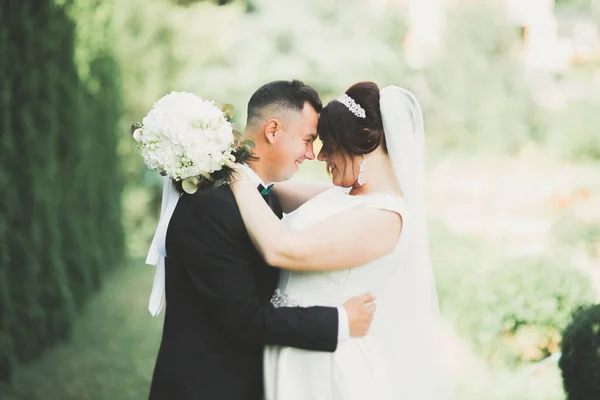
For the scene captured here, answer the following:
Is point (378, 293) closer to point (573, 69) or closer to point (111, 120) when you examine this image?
point (111, 120)

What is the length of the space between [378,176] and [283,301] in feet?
1.96

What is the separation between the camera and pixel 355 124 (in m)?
2.84

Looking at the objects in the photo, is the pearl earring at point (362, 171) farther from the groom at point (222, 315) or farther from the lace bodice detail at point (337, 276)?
the groom at point (222, 315)

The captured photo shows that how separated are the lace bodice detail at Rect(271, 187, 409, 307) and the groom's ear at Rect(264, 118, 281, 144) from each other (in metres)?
0.32

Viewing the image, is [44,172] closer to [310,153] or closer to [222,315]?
[310,153]

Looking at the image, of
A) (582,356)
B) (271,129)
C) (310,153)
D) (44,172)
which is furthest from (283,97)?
(44,172)

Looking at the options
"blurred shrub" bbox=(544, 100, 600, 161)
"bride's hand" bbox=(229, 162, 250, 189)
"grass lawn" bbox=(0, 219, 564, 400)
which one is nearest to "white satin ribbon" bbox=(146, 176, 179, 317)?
"bride's hand" bbox=(229, 162, 250, 189)

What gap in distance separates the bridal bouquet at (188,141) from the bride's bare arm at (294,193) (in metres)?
0.73

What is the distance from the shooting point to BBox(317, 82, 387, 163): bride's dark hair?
9.28ft

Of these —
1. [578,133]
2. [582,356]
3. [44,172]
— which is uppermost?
[578,133]

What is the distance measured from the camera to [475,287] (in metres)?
6.98

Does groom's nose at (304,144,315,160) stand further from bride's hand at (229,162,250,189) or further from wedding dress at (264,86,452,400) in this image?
bride's hand at (229,162,250,189)

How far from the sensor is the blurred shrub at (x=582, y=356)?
3730 mm

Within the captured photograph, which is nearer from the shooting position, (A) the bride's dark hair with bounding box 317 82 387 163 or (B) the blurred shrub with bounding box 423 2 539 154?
(A) the bride's dark hair with bounding box 317 82 387 163
